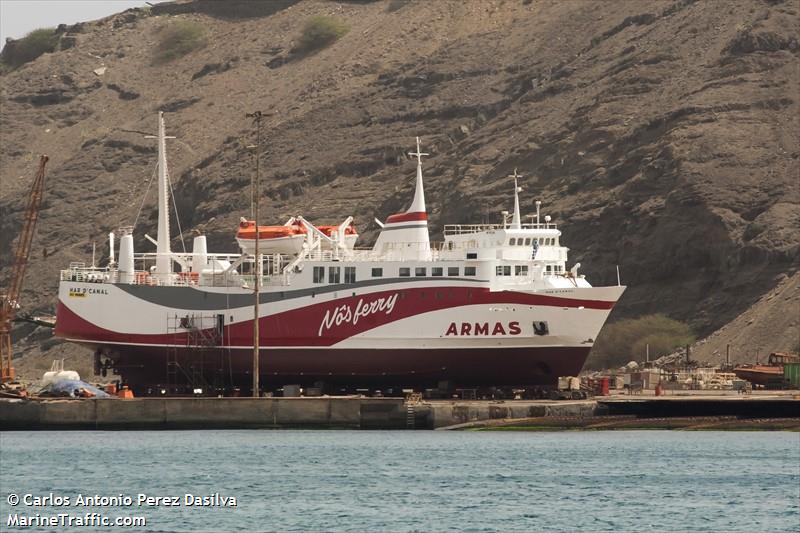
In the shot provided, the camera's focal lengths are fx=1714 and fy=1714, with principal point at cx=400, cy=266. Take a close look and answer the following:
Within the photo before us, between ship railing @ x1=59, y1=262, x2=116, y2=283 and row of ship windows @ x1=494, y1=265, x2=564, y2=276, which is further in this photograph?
ship railing @ x1=59, y1=262, x2=116, y2=283

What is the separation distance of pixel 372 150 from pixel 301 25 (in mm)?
42401

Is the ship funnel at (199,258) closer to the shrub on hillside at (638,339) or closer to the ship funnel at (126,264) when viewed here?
the ship funnel at (126,264)

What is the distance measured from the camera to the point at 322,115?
486 ft

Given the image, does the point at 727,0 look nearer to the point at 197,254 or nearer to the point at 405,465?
the point at 197,254

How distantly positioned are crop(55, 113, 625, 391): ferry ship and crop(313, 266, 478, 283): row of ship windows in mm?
68

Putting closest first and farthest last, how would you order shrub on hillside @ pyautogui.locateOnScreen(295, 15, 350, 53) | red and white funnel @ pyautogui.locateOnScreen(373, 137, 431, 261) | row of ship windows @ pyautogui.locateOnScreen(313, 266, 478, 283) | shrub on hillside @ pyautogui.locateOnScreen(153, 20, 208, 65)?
1. row of ship windows @ pyautogui.locateOnScreen(313, 266, 478, 283)
2. red and white funnel @ pyautogui.locateOnScreen(373, 137, 431, 261)
3. shrub on hillside @ pyautogui.locateOnScreen(295, 15, 350, 53)
4. shrub on hillside @ pyautogui.locateOnScreen(153, 20, 208, 65)

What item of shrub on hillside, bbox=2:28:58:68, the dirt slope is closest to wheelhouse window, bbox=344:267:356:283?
the dirt slope

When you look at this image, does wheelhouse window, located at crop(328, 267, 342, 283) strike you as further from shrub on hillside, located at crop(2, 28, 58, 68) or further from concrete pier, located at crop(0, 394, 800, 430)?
shrub on hillside, located at crop(2, 28, 58, 68)

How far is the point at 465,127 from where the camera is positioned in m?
139

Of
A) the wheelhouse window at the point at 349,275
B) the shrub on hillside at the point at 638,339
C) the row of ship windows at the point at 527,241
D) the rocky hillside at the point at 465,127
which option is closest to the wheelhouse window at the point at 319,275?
the wheelhouse window at the point at 349,275

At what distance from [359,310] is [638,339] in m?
25.7

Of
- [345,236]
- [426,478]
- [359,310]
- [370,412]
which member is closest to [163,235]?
[345,236]

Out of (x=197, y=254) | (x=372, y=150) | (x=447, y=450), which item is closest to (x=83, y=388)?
(x=197, y=254)

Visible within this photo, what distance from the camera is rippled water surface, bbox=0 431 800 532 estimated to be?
47.3 m
